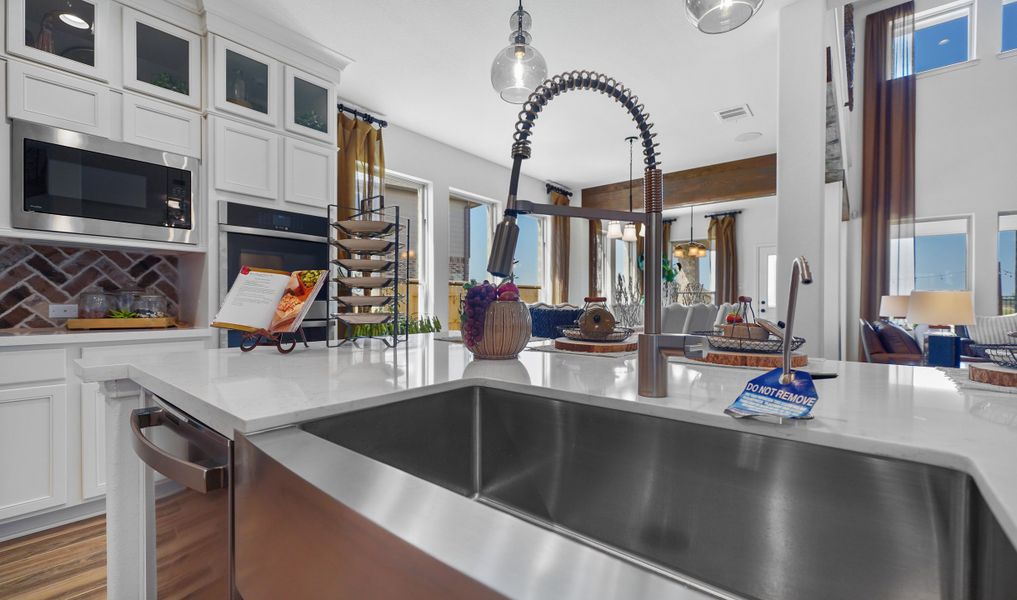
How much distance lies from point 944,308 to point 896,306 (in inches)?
25.7

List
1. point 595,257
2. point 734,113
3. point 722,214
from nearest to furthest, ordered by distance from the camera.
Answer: point 734,113, point 595,257, point 722,214

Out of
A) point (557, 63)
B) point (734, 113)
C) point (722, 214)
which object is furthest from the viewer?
point (722, 214)

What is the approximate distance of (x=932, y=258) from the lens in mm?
5000

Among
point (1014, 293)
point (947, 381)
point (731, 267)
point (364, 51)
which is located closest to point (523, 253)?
point (364, 51)

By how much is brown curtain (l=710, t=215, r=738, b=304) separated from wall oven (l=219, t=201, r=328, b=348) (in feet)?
25.0

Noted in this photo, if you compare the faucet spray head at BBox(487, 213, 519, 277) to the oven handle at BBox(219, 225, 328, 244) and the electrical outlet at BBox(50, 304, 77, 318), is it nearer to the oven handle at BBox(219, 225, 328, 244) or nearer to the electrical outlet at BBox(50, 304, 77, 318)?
the oven handle at BBox(219, 225, 328, 244)

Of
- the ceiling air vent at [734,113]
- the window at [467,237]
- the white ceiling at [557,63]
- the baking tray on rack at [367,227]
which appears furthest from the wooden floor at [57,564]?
the ceiling air vent at [734,113]

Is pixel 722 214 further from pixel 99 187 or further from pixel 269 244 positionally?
pixel 99 187

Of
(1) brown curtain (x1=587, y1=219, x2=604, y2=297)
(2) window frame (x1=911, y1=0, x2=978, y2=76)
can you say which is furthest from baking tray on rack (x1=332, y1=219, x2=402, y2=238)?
(2) window frame (x1=911, y1=0, x2=978, y2=76)

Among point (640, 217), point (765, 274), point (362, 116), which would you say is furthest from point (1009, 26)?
point (640, 217)

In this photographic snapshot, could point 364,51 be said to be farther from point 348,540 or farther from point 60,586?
point 348,540

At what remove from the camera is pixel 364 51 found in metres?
3.17

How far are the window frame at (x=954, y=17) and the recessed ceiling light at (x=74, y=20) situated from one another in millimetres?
6664

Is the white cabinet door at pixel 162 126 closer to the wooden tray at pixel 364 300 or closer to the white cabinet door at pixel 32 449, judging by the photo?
the white cabinet door at pixel 32 449
